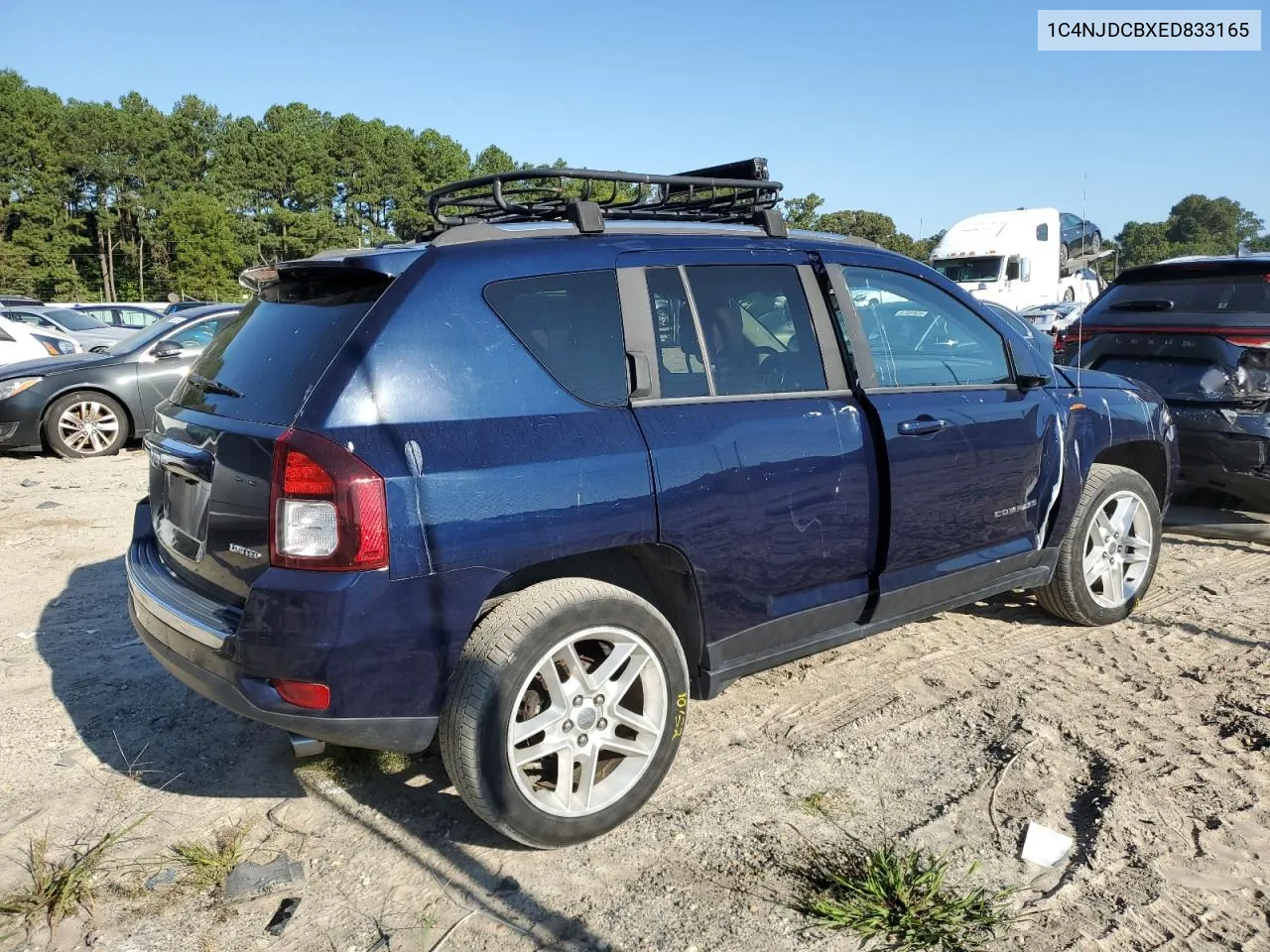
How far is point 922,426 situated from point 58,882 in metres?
3.18

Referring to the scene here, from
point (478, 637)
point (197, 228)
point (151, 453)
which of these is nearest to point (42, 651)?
point (151, 453)

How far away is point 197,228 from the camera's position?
57.8m

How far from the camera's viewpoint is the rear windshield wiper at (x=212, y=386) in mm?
2987

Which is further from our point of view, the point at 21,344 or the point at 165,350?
the point at 21,344

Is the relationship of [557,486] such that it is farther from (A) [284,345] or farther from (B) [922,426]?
(B) [922,426]

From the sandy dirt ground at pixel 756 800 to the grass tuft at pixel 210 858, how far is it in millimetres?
47

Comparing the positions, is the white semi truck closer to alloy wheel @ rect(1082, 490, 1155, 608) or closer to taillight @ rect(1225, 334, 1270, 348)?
taillight @ rect(1225, 334, 1270, 348)

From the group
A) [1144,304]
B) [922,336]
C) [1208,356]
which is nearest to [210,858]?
[922,336]

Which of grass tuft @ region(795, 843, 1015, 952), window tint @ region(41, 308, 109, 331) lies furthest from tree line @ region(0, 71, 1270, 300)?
grass tuft @ region(795, 843, 1015, 952)

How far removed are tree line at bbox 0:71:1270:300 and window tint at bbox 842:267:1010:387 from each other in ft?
144

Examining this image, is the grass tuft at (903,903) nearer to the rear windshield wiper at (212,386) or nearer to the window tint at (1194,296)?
the rear windshield wiper at (212,386)

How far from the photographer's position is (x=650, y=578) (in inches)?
126

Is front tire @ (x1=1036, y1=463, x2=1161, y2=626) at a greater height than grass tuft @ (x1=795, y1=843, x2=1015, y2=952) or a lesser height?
greater

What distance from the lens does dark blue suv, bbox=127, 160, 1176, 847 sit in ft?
8.43
